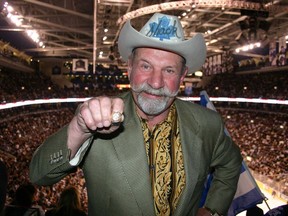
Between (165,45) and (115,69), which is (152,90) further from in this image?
(115,69)

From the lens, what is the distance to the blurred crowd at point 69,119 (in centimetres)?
1536

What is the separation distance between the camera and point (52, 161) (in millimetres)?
1793

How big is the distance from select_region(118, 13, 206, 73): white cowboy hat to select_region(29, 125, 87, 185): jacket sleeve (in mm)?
895

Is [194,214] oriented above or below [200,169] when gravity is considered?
below

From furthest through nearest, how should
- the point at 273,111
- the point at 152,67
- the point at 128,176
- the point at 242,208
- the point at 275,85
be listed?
1. the point at 275,85
2. the point at 273,111
3. the point at 242,208
4. the point at 152,67
5. the point at 128,176

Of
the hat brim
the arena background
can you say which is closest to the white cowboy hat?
the hat brim

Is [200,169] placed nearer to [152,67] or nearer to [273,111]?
[152,67]

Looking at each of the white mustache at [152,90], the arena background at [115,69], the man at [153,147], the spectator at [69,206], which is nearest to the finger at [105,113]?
the man at [153,147]

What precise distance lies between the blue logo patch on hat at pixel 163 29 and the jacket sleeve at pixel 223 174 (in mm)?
847

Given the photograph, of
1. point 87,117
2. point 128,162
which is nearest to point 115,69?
point 128,162

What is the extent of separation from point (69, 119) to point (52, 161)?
37837mm

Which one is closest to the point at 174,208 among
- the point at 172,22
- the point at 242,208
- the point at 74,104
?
the point at 172,22

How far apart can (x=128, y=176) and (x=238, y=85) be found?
48.5 m

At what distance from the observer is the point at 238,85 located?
4816 cm
